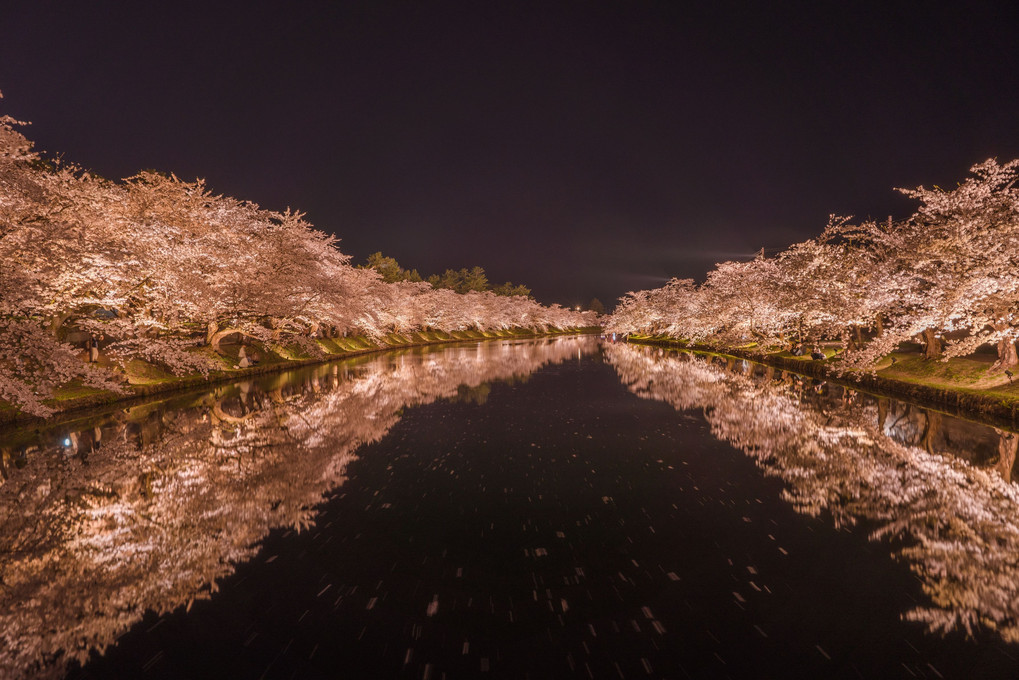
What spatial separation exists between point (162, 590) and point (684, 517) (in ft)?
25.0

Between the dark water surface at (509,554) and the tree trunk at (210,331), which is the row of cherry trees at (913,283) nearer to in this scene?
the dark water surface at (509,554)

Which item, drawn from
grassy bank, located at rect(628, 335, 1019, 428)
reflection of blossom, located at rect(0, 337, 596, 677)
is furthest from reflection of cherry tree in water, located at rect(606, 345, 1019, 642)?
reflection of blossom, located at rect(0, 337, 596, 677)

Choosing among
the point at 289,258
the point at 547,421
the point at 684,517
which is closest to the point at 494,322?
the point at 289,258

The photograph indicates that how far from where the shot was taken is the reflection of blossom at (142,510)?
543cm

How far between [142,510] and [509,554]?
6749 mm

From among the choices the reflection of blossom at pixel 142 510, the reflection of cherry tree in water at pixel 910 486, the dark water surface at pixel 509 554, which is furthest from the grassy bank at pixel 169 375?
the reflection of cherry tree in water at pixel 910 486

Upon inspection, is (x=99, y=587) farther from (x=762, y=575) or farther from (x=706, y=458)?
(x=706, y=458)

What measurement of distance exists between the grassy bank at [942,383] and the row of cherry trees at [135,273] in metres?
31.7

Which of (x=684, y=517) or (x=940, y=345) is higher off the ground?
(x=940, y=345)

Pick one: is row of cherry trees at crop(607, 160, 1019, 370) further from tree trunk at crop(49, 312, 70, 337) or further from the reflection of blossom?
tree trunk at crop(49, 312, 70, 337)

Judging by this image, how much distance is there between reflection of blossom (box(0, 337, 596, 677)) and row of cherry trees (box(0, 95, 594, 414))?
416 centimetres

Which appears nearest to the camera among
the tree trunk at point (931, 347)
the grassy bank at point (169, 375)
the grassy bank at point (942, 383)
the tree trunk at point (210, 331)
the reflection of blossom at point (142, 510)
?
the reflection of blossom at point (142, 510)

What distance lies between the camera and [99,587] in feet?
19.6

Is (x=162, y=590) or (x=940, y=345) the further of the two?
(x=940, y=345)
